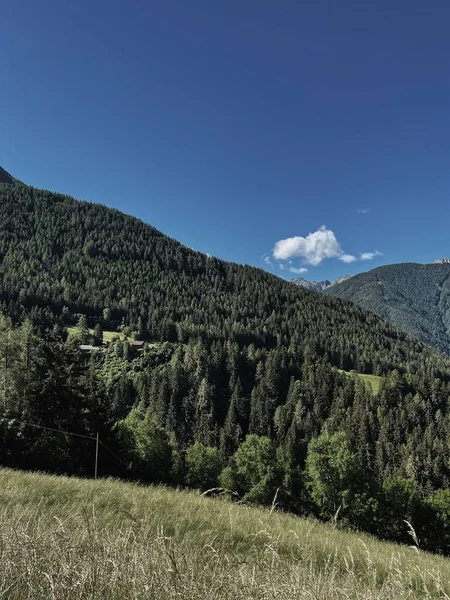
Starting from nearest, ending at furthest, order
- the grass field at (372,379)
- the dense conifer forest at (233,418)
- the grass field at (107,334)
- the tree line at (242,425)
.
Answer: the tree line at (242,425)
the dense conifer forest at (233,418)
the grass field at (372,379)
the grass field at (107,334)

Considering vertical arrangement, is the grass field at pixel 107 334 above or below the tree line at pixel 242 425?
above

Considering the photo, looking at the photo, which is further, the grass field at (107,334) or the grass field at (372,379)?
the grass field at (107,334)

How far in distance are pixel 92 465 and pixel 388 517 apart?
38.7m

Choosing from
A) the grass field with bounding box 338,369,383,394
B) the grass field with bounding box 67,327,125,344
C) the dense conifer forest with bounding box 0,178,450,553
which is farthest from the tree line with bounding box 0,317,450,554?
the grass field with bounding box 67,327,125,344

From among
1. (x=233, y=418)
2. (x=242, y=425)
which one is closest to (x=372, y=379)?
(x=242, y=425)

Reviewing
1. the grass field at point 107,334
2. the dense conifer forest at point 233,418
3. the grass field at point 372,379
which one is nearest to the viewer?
the dense conifer forest at point 233,418

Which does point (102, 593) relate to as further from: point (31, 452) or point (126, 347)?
point (126, 347)

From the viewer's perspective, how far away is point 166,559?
131 inches

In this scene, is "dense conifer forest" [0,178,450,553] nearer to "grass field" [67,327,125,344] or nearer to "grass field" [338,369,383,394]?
"grass field" [67,327,125,344]

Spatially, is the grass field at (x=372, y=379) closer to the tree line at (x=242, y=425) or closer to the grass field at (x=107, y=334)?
the tree line at (x=242, y=425)

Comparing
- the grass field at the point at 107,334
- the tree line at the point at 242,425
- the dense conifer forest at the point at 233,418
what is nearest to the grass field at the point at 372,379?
the dense conifer forest at the point at 233,418

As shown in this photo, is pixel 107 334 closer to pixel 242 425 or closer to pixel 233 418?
pixel 242 425

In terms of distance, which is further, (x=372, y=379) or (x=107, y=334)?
(x=107, y=334)

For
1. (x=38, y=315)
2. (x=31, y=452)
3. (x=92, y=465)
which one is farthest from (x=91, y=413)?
(x=38, y=315)
